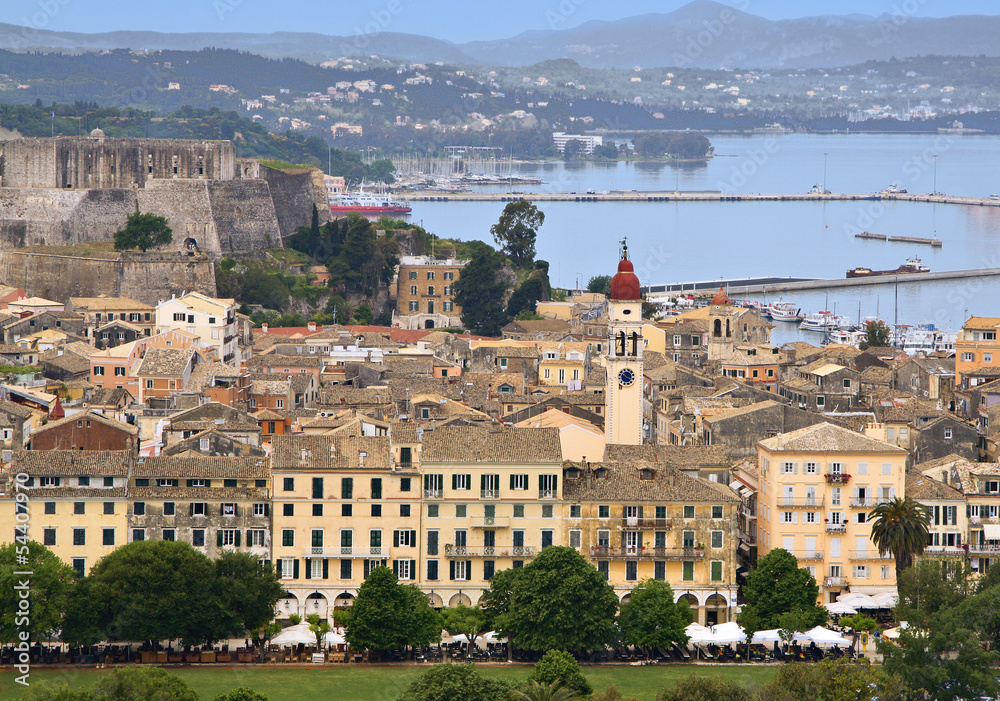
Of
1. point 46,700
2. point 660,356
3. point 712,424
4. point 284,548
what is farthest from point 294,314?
point 46,700

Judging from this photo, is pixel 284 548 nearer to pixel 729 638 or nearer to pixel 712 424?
pixel 729 638

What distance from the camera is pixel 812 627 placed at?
33625mm

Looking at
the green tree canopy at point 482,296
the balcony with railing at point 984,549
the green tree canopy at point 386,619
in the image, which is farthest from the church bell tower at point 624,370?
the green tree canopy at point 482,296

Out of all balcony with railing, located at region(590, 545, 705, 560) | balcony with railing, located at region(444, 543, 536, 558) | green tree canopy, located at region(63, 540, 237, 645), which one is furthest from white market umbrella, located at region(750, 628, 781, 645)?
green tree canopy, located at region(63, 540, 237, 645)

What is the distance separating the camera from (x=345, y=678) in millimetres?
31484

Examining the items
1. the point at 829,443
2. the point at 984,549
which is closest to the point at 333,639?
the point at 829,443

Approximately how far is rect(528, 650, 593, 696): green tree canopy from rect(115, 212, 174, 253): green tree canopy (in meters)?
47.4

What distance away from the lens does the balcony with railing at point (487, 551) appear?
3475 centimetres

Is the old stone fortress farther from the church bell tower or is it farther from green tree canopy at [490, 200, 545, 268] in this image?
the church bell tower

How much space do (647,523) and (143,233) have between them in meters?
43.3

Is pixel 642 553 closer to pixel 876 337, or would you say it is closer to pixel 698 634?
pixel 698 634

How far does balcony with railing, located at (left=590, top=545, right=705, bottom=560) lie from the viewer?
114 feet

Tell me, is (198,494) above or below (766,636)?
above

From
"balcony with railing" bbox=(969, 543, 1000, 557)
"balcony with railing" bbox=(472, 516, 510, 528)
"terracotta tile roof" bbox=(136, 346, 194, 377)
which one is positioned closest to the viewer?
"balcony with railing" bbox=(472, 516, 510, 528)
